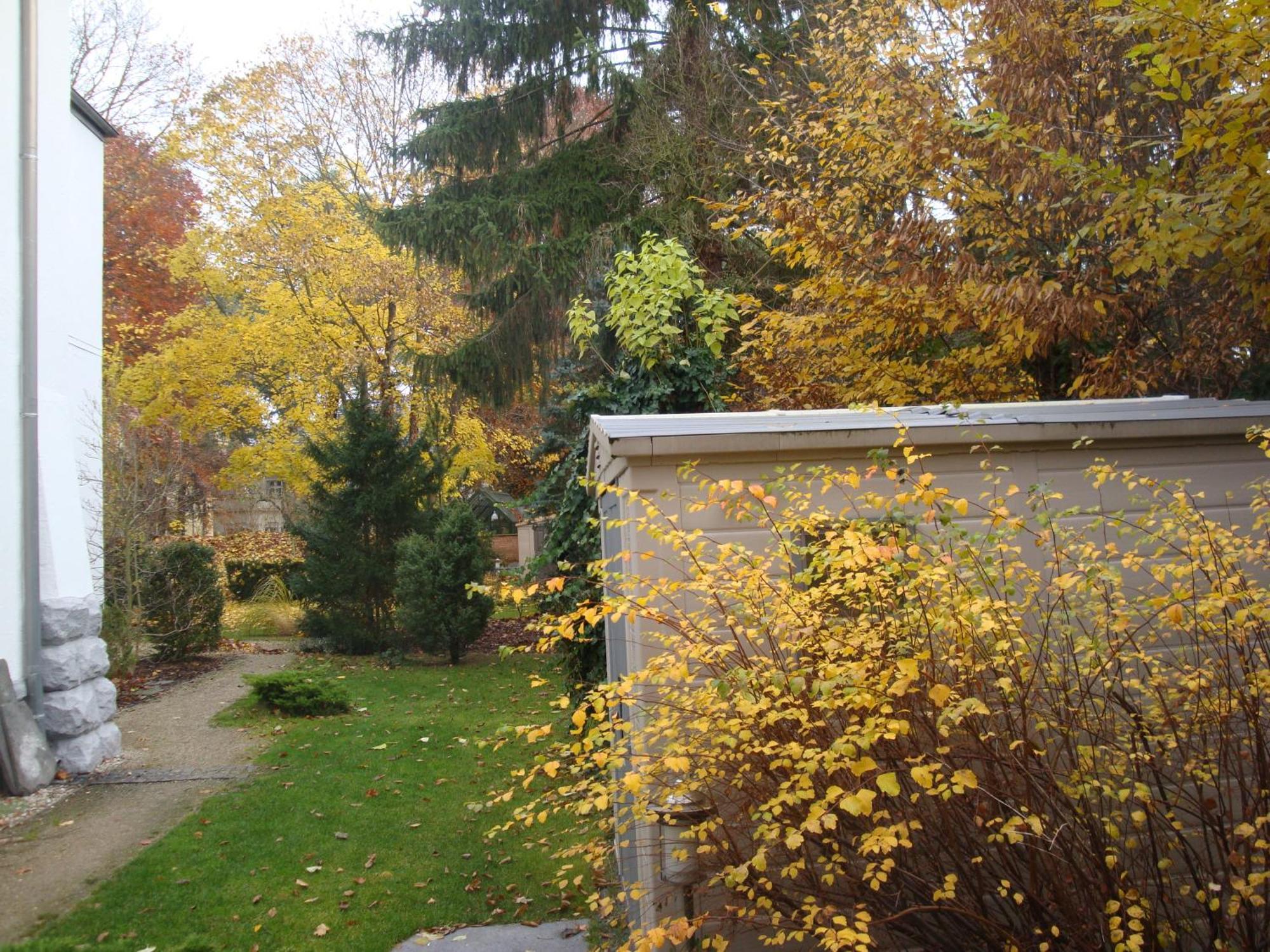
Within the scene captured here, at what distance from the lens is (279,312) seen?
1658 cm

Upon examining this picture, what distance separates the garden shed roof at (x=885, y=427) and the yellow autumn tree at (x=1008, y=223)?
938mm

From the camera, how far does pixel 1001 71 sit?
22.0 feet

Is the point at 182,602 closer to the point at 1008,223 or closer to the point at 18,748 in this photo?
the point at 18,748

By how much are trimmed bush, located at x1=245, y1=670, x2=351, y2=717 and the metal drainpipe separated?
99.5 inches

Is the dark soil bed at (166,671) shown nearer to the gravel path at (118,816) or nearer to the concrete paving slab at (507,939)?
the gravel path at (118,816)

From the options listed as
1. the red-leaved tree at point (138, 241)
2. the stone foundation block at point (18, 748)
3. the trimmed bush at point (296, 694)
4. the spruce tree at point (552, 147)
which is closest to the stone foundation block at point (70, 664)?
the stone foundation block at point (18, 748)

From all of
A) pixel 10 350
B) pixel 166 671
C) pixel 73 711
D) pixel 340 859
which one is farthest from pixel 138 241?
pixel 340 859

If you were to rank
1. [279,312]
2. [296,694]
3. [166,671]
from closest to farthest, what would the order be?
[296,694] < [166,671] < [279,312]

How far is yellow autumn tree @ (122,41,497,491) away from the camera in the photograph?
53.9 feet

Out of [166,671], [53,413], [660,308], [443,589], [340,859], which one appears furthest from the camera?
[443,589]

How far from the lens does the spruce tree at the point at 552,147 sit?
11.7 metres

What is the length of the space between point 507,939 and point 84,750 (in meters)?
4.32

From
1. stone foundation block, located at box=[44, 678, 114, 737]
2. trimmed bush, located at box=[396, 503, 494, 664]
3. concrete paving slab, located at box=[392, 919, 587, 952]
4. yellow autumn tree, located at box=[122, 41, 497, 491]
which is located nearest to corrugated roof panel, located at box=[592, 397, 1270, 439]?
concrete paving slab, located at box=[392, 919, 587, 952]

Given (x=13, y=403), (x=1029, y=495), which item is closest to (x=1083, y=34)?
(x=1029, y=495)
